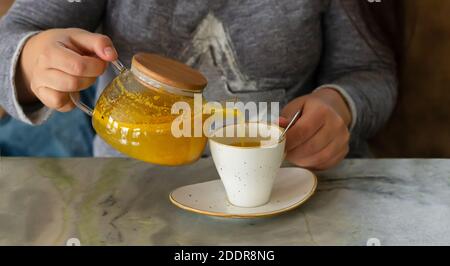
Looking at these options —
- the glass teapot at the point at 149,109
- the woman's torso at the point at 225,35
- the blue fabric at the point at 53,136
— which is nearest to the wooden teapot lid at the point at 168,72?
the glass teapot at the point at 149,109

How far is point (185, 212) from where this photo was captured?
685 millimetres

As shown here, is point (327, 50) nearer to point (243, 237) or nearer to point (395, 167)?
point (395, 167)

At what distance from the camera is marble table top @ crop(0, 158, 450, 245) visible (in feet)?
2.08

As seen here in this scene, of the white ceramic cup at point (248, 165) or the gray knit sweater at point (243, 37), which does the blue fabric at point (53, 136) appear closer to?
the gray knit sweater at point (243, 37)

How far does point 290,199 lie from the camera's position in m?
0.70

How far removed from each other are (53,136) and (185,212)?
1.95 ft

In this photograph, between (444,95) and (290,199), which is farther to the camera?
(444,95)

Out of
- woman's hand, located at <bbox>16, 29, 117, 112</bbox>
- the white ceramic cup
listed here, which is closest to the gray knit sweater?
woman's hand, located at <bbox>16, 29, 117, 112</bbox>

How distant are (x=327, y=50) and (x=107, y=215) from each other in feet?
1.71

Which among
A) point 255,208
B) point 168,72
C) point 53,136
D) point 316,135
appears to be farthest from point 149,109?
point 53,136

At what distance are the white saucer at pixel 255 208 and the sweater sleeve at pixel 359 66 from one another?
23 centimetres

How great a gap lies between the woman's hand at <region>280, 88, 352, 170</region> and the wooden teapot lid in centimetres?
15

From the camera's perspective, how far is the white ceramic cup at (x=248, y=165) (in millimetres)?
646
